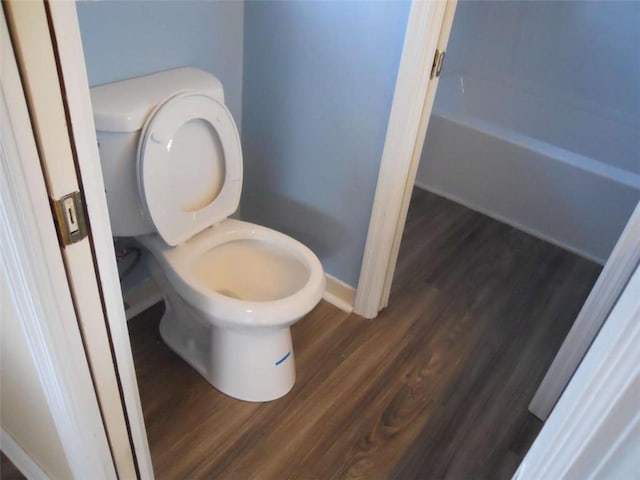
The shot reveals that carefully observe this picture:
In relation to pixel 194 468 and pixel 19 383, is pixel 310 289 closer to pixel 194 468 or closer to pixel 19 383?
pixel 194 468

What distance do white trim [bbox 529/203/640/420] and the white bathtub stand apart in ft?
3.32

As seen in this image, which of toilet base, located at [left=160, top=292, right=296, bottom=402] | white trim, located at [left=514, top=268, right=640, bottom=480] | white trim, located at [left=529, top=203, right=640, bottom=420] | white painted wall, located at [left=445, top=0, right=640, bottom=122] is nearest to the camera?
white trim, located at [left=514, top=268, right=640, bottom=480]

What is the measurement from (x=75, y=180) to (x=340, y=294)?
52.4 inches

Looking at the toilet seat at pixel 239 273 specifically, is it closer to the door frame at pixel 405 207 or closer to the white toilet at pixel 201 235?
the white toilet at pixel 201 235

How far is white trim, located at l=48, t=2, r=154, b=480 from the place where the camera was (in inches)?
21.4

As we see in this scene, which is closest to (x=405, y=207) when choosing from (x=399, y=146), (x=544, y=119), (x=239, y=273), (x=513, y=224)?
(x=399, y=146)

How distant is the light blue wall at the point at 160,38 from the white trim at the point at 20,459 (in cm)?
92

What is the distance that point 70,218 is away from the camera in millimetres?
636

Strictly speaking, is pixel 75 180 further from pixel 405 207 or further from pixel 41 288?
pixel 405 207

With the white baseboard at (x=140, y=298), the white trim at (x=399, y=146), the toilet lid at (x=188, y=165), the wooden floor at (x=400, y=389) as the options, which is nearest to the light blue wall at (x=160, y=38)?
the toilet lid at (x=188, y=165)

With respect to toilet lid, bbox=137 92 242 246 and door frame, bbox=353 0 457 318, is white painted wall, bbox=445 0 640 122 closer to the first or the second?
door frame, bbox=353 0 457 318

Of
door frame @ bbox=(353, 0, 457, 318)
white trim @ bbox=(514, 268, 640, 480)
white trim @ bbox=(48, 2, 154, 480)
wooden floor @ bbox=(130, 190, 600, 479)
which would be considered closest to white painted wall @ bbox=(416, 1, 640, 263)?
wooden floor @ bbox=(130, 190, 600, 479)

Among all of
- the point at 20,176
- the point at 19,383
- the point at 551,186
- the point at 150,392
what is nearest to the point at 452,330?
the point at 551,186

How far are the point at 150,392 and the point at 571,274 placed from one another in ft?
5.78
